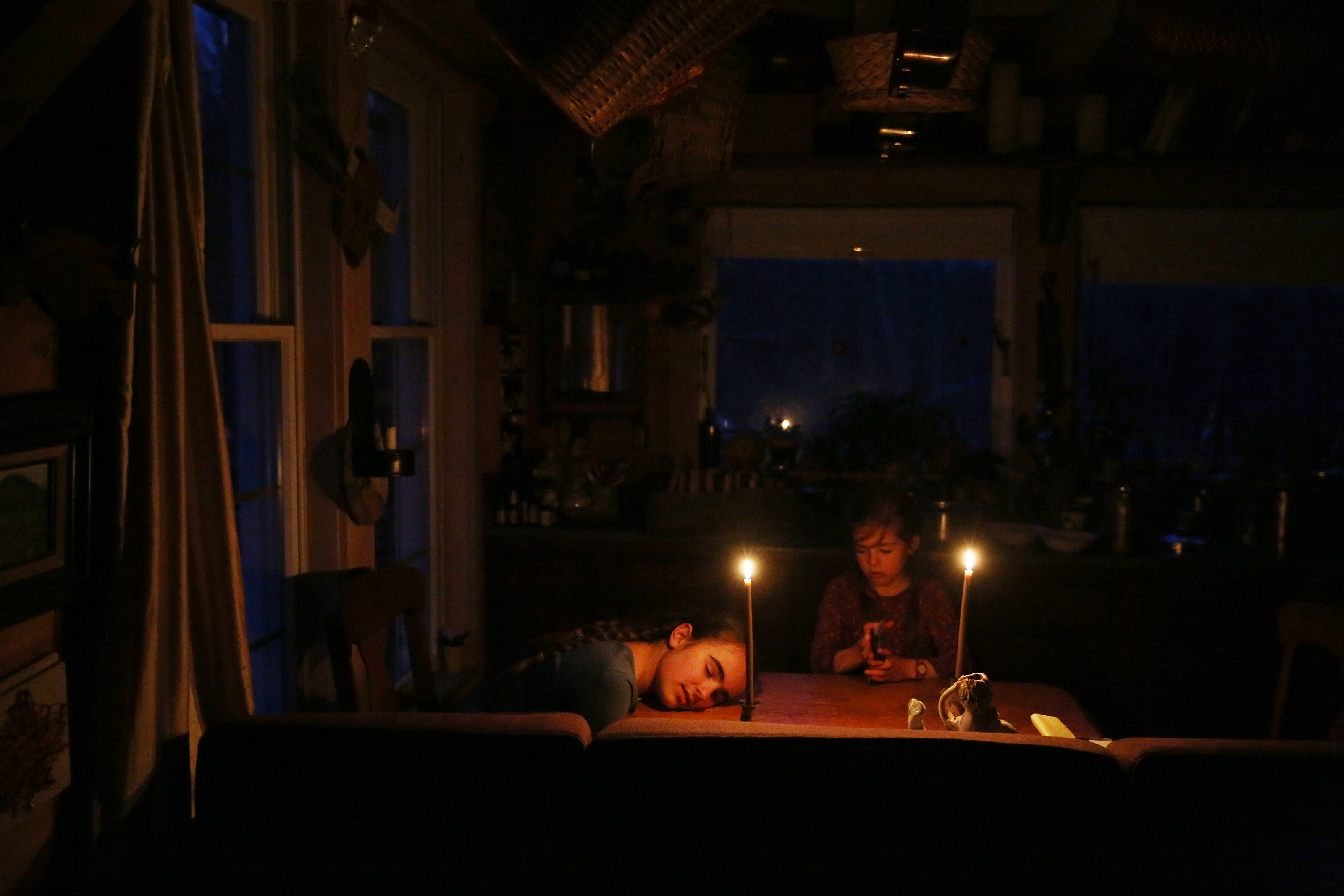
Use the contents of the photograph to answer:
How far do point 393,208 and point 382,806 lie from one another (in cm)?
224

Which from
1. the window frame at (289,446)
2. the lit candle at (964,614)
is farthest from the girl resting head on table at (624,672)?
the window frame at (289,446)

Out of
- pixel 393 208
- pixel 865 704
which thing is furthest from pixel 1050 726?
pixel 393 208

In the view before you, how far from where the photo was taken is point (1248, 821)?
179 cm

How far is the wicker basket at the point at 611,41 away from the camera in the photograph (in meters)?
1.50

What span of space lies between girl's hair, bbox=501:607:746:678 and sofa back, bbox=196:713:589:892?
1.89 feet

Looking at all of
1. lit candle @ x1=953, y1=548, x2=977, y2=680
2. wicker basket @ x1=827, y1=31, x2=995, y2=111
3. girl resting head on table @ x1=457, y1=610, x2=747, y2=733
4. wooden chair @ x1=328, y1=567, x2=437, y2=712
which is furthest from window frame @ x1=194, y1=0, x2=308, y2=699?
lit candle @ x1=953, y1=548, x2=977, y2=680

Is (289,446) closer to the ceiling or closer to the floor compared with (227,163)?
closer to the floor

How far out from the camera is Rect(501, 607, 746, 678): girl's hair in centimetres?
249

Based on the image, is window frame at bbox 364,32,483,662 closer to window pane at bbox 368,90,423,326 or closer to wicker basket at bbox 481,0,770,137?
window pane at bbox 368,90,423,326

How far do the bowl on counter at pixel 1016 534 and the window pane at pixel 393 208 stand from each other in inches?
88.3

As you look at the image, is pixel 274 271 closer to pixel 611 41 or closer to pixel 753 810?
pixel 611 41

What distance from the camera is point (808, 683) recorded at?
2814 mm

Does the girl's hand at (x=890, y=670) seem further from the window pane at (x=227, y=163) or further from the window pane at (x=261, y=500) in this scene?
the window pane at (x=227, y=163)

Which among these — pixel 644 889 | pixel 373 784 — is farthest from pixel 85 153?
pixel 644 889
